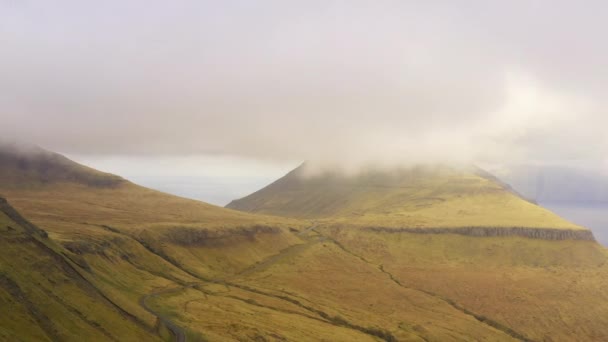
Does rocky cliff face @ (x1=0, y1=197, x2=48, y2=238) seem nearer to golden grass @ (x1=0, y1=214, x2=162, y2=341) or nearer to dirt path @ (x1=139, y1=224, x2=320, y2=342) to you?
golden grass @ (x1=0, y1=214, x2=162, y2=341)

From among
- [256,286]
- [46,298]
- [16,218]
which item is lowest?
[256,286]

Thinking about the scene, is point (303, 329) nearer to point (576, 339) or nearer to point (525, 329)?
point (525, 329)

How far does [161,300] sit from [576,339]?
366 ft

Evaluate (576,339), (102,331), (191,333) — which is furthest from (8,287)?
(576,339)

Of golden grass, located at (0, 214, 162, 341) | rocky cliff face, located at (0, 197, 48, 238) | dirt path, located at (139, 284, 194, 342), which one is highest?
rocky cliff face, located at (0, 197, 48, 238)

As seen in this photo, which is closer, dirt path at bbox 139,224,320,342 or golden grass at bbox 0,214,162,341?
golden grass at bbox 0,214,162,341

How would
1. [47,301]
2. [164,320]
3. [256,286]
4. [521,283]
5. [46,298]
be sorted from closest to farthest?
[47,301]
[46,298]
[164,320]
[256,286]
[521,283]

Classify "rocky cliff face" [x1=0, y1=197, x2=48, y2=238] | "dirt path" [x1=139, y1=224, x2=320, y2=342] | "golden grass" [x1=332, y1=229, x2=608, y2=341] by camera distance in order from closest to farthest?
"rocky cliff face" [x1=0, y1=197, x2=48, y2=238] < "dirt path" [x1=139, y1=224, x2=320, y2=342] < "golden grass" [x1=332, y1=229, x2=608, y2=341]

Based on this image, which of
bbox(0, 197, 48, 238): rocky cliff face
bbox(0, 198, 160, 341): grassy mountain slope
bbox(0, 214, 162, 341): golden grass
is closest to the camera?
bbox(0, 214, 162, 341): golden grass

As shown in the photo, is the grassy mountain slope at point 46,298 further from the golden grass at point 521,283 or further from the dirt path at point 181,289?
the golden grass at point 521,283

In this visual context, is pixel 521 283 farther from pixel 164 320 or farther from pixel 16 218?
pixel 16 218

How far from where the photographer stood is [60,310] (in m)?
68.0

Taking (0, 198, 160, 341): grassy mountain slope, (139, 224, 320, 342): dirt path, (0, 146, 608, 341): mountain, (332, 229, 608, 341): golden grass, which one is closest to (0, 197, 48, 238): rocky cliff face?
(0, 198, 160, 341): grassy mountain slope

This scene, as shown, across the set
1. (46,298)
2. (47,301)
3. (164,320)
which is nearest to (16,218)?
(46,298)
